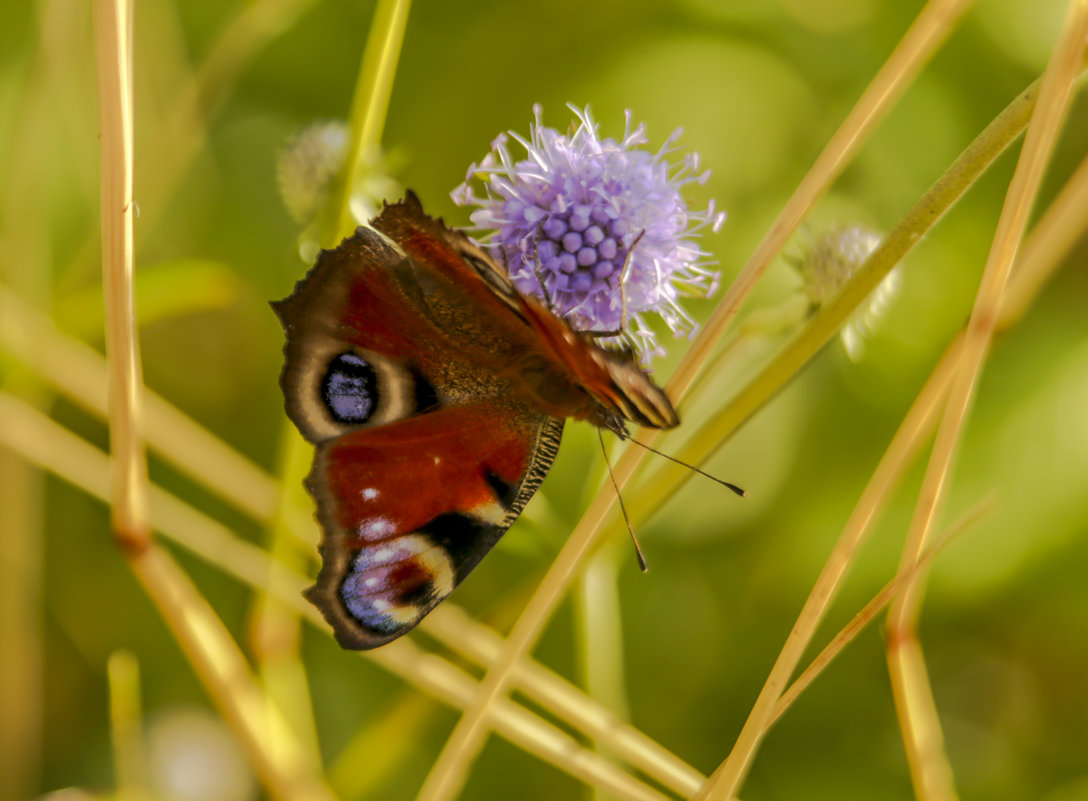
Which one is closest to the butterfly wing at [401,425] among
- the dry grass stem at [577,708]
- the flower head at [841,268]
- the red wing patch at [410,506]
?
the red wing patch at [410,506]

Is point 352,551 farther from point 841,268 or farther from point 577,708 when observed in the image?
point 841,268

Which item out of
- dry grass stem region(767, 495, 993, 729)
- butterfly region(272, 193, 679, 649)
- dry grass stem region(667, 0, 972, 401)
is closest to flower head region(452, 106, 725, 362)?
butterfly region(272, 193, 679, 649)

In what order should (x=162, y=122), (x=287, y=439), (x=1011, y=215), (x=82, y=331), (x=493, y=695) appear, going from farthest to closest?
(x=162, y=122), (x=82, y=331), (x=287, y=439), (x=493, y=695), (x=1011, y=215)

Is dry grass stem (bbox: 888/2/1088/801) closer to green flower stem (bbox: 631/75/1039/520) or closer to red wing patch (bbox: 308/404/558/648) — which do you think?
green flower stem (bbox: 631/75/1039/520)

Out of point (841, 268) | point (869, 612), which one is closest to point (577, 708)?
point (869, 612)

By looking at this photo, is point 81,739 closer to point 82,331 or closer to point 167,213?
point 82,331

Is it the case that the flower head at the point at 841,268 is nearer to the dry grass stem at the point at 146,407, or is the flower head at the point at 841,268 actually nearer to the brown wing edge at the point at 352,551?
the brown wing edge at the point at 352,551

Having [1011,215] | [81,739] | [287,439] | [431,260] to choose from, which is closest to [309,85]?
[287,439]
